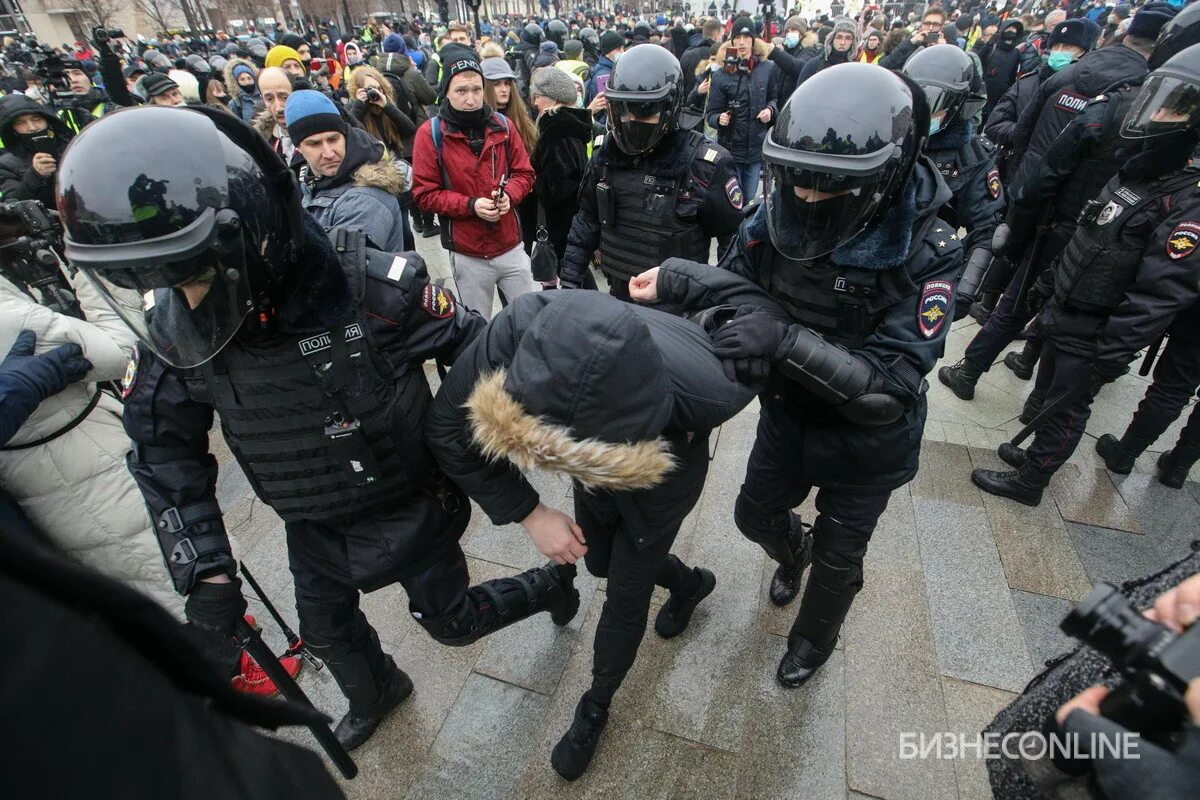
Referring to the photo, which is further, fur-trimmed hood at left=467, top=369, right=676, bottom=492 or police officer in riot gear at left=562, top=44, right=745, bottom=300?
police officer in riot gear at left=562, top=44, right=745, bottom=300

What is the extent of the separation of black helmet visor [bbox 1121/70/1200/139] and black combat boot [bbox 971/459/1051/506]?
5.57 feet

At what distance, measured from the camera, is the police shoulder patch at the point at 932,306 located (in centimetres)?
186

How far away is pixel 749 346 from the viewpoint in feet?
5.39

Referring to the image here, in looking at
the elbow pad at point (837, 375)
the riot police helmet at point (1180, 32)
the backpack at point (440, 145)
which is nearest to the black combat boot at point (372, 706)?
the elbow pad at point (837, 375)

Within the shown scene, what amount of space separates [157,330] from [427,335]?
68cm

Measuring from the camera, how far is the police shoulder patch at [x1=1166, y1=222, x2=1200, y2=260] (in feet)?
8.70

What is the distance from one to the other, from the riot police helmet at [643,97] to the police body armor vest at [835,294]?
1.38m

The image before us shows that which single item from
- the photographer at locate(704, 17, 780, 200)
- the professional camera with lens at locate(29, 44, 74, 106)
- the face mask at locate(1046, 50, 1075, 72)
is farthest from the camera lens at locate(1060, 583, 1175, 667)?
the professional camera with lens at locate(29, 44, 74, 106)

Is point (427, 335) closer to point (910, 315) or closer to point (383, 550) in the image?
point (383, 550)

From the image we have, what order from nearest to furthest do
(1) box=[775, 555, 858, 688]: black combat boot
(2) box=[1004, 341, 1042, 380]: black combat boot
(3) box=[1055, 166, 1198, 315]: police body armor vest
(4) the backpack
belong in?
(1) box=[775, 555, 858, 688]: black combat boot → (3) box=[1055, 166, 1198, 315]: police body armor vest → (4) the backpack → (2) box=[1004, 341, 1042, 380]: black combat boot

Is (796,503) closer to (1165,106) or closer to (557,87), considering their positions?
(1165,106)

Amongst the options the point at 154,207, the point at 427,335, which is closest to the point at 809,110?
the point at 427,335

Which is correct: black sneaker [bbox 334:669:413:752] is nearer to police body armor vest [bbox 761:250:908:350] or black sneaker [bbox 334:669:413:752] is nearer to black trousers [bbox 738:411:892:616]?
black trousers [bbox 738:411:892:616]

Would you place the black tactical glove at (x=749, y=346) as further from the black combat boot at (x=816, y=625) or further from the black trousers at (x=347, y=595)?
the black trousers at (x=347, y=595)
